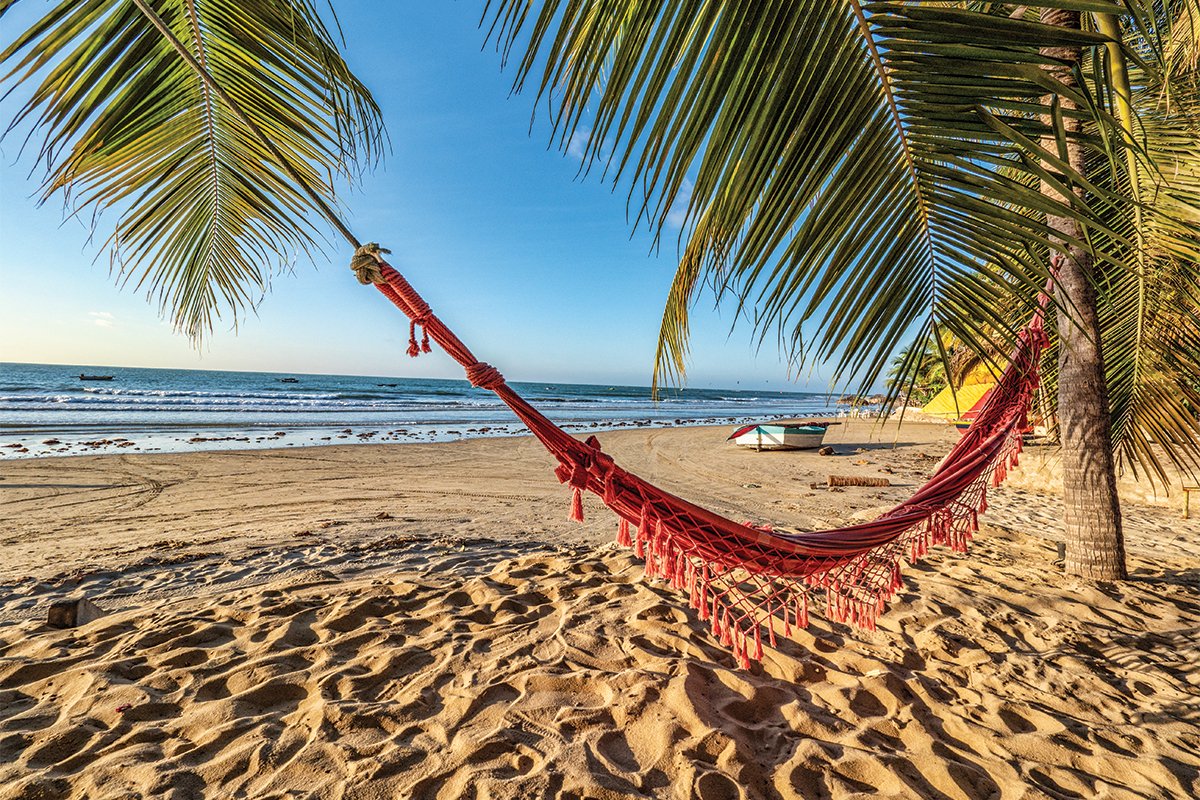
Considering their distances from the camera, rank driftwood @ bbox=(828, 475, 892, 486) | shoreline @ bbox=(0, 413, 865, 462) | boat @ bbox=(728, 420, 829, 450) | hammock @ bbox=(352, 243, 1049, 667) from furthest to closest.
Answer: boat @ bbox=(728, 420, 829, 450)
shoreline @ bbox=(0, 413, 865, 462)
driftwood @ bbox=(828, 475, 892, 486)
hammock @ bbox=(352, 243, 1049, 667)

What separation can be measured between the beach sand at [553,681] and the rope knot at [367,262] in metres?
1.24

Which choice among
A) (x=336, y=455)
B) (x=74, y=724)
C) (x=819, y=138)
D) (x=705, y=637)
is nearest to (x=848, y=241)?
(x=819, y=138)

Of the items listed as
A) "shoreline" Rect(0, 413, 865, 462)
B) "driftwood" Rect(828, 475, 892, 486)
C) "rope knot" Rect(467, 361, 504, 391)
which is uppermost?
"rope knot" Rect(467, 361, 504, 391)

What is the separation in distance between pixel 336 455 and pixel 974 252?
902cm

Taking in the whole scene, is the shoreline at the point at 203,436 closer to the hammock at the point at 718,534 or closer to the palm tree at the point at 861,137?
the hammock at the point at 718,534

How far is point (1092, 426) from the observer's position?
247 cm

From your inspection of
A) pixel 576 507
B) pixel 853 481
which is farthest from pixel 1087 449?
pixel 853 481

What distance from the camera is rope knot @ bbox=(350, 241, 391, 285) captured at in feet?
4.61

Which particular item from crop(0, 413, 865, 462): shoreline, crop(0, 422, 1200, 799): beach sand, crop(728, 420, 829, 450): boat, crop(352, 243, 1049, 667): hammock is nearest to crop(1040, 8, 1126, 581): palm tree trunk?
crop(0, 422, 1200, 799): beach sand

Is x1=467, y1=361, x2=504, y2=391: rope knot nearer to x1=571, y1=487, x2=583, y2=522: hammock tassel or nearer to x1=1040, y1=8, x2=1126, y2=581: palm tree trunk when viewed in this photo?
x1=571, y1=487, x2=583, y2=522: hammock tassel

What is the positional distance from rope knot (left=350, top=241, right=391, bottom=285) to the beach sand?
1.24m

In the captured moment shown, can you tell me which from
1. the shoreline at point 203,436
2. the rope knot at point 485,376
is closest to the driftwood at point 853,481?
the shoreline at point 203,436

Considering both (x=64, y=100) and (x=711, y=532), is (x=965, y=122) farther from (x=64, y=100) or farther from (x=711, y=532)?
(x=64, y=100)

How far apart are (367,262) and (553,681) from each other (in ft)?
4.54
